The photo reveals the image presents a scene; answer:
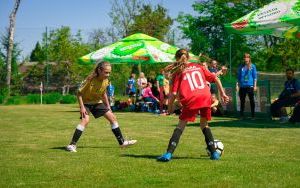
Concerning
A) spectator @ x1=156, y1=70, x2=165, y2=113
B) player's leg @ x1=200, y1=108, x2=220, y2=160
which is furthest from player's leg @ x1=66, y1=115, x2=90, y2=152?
spectator @ x1=156, y1=70, x2=165, y2=113

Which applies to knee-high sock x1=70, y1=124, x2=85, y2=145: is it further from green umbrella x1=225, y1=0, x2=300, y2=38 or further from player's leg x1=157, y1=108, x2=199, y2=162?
green umbrella x1=225, y1=0, x2=300, y2=38

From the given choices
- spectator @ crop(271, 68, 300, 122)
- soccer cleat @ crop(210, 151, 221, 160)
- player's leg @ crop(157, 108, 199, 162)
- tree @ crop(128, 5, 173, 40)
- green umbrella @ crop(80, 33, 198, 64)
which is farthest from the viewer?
tree @ crop(128, 5, 173, 40)

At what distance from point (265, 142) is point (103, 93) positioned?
130 inches

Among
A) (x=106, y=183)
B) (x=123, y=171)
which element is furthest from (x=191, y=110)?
(x=106, y=183)

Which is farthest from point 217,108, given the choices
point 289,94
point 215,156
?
point 215,156

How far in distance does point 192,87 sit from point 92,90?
2.55 meters

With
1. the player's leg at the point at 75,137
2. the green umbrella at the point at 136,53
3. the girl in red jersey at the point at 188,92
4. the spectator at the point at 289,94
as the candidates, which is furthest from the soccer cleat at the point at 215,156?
the green umbrella at the point at 136,53

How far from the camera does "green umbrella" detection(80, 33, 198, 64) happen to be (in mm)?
25422

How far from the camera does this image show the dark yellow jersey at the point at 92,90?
10461mm

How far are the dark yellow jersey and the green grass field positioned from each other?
0.91 m

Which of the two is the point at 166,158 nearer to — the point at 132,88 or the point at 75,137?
the point at 75,137

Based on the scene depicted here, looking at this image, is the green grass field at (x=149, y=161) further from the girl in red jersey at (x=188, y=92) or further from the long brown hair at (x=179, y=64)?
the long brown hair at (x=179, y=64)

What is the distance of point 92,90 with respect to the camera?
10562 mm

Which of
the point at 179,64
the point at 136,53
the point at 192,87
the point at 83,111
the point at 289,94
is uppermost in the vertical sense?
the point at 136,53
